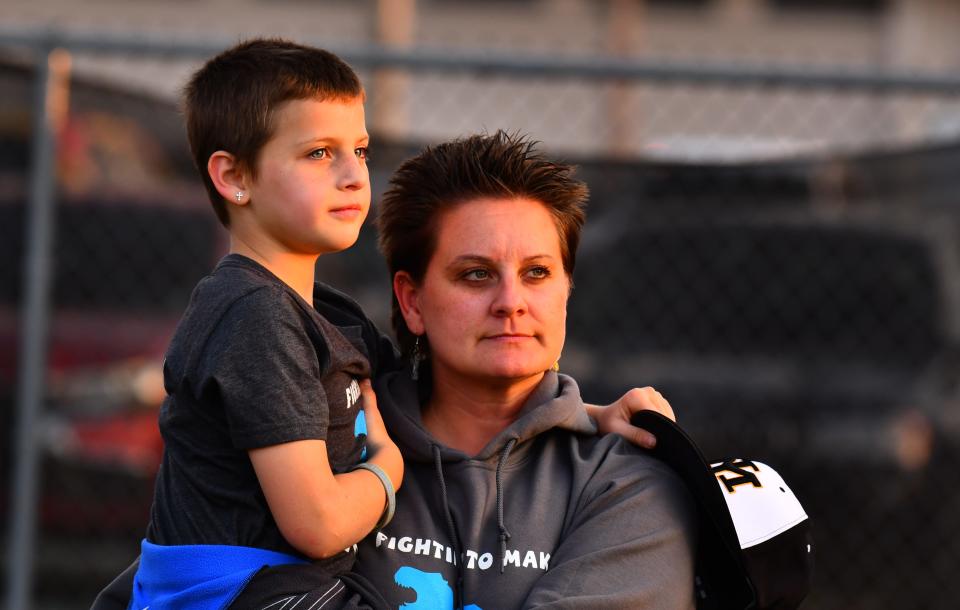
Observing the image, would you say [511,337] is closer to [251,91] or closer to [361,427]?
[361,427]

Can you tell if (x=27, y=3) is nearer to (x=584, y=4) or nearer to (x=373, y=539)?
(x=584, y=4)

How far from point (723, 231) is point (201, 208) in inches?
73.9

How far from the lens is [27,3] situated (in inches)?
635

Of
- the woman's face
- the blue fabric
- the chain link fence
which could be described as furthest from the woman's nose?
the chain link fence

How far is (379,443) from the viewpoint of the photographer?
2.29 meters

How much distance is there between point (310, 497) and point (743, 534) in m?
0.67

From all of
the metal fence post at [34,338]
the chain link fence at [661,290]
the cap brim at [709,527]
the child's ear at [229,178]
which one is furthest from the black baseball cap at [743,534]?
the metal fence post at [34,338]

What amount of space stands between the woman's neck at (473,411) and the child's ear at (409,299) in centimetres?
11

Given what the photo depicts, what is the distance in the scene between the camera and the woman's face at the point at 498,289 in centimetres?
233

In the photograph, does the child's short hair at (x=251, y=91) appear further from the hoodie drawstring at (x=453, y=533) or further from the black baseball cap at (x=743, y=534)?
the black baseball cap at (x=743, y=534)

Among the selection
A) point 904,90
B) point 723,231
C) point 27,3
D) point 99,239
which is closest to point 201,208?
point 99,239

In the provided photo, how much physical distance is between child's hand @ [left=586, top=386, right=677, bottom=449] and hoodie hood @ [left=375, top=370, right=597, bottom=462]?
27 millimetres

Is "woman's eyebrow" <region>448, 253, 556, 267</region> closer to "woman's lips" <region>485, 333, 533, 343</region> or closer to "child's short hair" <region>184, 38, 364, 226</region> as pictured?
"woman's lips" <region>485, 333, 533, 343</region>

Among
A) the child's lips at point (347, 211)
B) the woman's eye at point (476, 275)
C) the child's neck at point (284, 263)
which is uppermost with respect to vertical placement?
the child's lips at point (347, 211)
